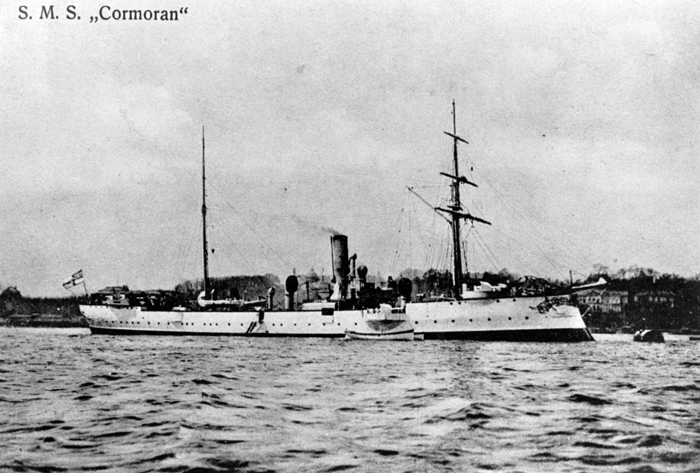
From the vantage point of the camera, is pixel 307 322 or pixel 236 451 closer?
pixel 236 451

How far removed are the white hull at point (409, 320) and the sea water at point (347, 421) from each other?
49.8 ft

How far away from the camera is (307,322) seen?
3628 cm

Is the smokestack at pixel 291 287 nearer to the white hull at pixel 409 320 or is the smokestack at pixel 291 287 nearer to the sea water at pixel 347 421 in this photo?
the white hull at pixel 409 320

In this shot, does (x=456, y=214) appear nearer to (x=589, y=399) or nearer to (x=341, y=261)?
(x=341, y=261)

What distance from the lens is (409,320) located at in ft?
109

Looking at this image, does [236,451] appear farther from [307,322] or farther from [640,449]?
[307,322]

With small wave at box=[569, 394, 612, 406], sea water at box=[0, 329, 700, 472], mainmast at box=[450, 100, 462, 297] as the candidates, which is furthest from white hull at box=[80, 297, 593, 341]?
small wave at box=[569, 394, 612, 406]

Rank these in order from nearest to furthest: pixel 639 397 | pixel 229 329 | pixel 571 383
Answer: pixel 639 397 → pixel 571 383 → pixel 229 329

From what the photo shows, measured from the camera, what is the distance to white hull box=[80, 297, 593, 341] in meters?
29.8

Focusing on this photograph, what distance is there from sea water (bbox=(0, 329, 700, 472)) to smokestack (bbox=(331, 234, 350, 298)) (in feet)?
76.1

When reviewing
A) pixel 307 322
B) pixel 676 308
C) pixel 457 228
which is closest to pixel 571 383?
pixel 457 228

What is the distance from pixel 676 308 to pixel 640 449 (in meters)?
61.5

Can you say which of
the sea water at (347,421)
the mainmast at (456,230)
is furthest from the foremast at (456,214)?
the sea water at (347,421)

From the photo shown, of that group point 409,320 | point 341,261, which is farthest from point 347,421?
point 341,261
